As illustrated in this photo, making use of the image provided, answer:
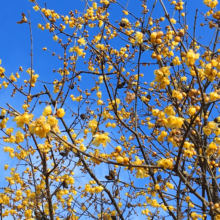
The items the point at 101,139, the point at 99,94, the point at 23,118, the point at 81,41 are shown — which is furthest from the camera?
the point at 99,94

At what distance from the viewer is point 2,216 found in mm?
5621

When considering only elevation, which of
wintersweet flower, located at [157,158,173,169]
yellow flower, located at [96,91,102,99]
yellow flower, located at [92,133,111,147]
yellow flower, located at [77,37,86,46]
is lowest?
wintersweet flower, located at [157,158,173,169]

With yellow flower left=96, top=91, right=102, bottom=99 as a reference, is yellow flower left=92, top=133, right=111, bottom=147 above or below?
below

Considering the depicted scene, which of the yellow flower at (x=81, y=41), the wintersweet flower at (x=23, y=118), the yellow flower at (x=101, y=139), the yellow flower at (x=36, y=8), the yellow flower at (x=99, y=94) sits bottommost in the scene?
the yellow flower at (x=101, y=139)

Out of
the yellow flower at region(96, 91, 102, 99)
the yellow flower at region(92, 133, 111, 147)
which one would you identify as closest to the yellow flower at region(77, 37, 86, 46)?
the yellow flower at region(96, 91, 102, 99)

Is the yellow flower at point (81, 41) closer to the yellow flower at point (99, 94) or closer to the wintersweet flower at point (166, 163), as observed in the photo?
the yellow flower at point (99, 94)

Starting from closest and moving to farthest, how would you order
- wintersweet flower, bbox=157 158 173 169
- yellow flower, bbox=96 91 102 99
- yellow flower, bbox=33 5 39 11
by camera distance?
wintersweet flower, bbox=157 158 173 169, yellow flower, bbox=96 91 102 99, yellow flower, bbox=33 5 39 11

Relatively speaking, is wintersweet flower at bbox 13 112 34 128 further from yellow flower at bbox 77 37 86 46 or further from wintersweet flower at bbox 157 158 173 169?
yellow flower at bbox 77 37 86 46

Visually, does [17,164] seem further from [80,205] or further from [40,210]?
[80,205]

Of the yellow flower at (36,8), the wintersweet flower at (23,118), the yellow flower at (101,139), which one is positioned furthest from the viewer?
the yellow flower at (36,8)

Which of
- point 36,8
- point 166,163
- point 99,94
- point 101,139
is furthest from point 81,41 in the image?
point 166,163

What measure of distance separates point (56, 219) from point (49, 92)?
281 centimetres

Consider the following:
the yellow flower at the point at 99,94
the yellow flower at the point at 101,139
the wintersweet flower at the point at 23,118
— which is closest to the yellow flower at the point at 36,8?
the yellow flower at the point at 99,94

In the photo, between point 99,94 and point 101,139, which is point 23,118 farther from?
point 99,94
